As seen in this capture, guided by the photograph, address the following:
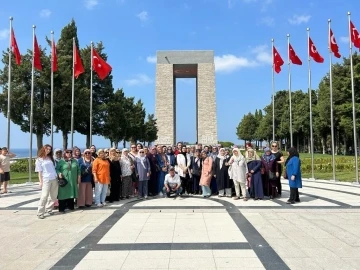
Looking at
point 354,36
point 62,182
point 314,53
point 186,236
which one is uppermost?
point 354,36

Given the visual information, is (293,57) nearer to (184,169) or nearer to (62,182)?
(184,169)

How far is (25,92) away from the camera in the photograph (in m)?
25.1

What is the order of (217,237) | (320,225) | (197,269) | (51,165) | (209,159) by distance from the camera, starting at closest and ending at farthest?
(197,269), (217,237), (320,225), (51,165), (209,159)

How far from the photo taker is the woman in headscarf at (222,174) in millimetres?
11016

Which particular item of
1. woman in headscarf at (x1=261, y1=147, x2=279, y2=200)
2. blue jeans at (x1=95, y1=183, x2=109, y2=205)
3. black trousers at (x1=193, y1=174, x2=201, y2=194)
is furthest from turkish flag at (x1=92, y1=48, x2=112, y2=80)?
woman in headscarf at (x1=261, y1=147, x2=279, y2=200)

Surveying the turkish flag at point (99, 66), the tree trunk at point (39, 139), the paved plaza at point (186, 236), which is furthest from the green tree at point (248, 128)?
the paved plaza at point (186, 236)

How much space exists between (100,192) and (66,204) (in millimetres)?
923

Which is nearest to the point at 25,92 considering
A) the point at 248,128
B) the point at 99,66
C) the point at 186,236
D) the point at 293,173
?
the point at 99,66

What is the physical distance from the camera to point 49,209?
28.2 feet

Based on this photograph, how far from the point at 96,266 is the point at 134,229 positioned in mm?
2135

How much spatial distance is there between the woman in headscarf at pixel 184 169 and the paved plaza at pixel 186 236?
1661 mm

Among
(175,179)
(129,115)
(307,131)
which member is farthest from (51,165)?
(307,131)

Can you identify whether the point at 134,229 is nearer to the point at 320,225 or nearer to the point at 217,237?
Answer: the point at 217,237

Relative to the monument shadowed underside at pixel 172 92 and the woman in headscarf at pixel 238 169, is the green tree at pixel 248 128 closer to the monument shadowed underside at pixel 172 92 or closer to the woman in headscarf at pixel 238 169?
the monument shadowed underside at pixel 172 92
